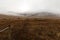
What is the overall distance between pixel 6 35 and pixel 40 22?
168mm

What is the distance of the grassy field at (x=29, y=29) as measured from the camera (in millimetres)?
498

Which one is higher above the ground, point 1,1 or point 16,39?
point 1,1

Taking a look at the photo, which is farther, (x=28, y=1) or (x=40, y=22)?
(x=28, y=1)

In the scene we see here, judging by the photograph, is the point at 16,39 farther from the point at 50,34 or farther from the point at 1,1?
the point at 1,1

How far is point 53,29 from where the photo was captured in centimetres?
50

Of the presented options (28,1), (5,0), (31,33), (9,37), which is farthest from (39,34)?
(5,0)

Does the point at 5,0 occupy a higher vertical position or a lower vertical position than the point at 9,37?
higher

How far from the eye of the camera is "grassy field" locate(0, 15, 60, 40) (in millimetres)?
498

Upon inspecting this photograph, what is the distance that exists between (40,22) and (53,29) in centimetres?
7

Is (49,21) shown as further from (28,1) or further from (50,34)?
(28,1)

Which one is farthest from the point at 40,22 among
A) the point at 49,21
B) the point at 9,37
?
the point at 9,37

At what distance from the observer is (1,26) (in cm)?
55

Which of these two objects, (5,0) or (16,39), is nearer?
(16,39)

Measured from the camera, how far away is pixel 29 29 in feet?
1.70
